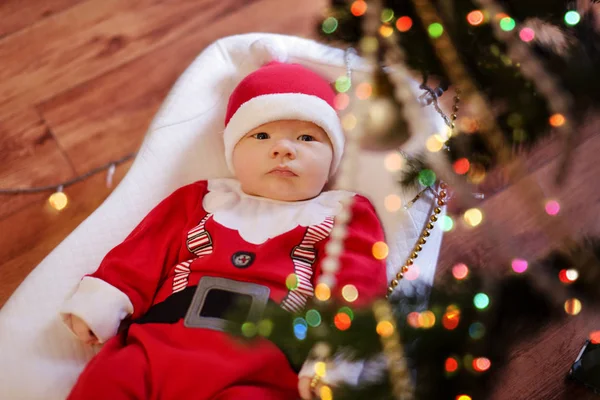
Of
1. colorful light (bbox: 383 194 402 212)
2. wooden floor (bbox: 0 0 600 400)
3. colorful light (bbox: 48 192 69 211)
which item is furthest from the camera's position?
colorful light (bbox: 48 192 69 211)

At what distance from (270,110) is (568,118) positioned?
507 millimetres

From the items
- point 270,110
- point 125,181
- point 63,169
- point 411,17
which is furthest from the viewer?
point 63,169

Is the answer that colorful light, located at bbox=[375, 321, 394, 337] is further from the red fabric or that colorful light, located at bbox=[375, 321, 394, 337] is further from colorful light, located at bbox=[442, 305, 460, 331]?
the red fabric

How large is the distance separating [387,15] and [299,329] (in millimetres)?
397

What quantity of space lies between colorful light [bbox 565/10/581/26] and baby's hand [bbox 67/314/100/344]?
774mm

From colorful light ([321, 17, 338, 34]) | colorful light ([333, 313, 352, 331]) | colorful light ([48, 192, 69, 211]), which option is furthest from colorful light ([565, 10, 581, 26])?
colorful light ([48, 192, 69, 211])

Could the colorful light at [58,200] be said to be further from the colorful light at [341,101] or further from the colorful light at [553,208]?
the colorful light at [553,208]

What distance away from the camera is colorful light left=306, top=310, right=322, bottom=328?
0.55 metres

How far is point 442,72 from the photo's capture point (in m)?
0.62

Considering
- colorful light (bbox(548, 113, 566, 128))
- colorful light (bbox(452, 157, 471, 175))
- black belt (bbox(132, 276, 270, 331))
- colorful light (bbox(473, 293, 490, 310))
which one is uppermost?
colorful light (bbox(548, 113, 566, 128))

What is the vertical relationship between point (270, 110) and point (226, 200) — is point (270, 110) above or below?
above

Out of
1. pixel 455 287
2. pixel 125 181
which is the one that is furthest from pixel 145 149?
pixel 455 287

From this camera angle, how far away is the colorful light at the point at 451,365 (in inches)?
21.4

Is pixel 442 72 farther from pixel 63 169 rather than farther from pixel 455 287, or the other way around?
pixel 63 169
